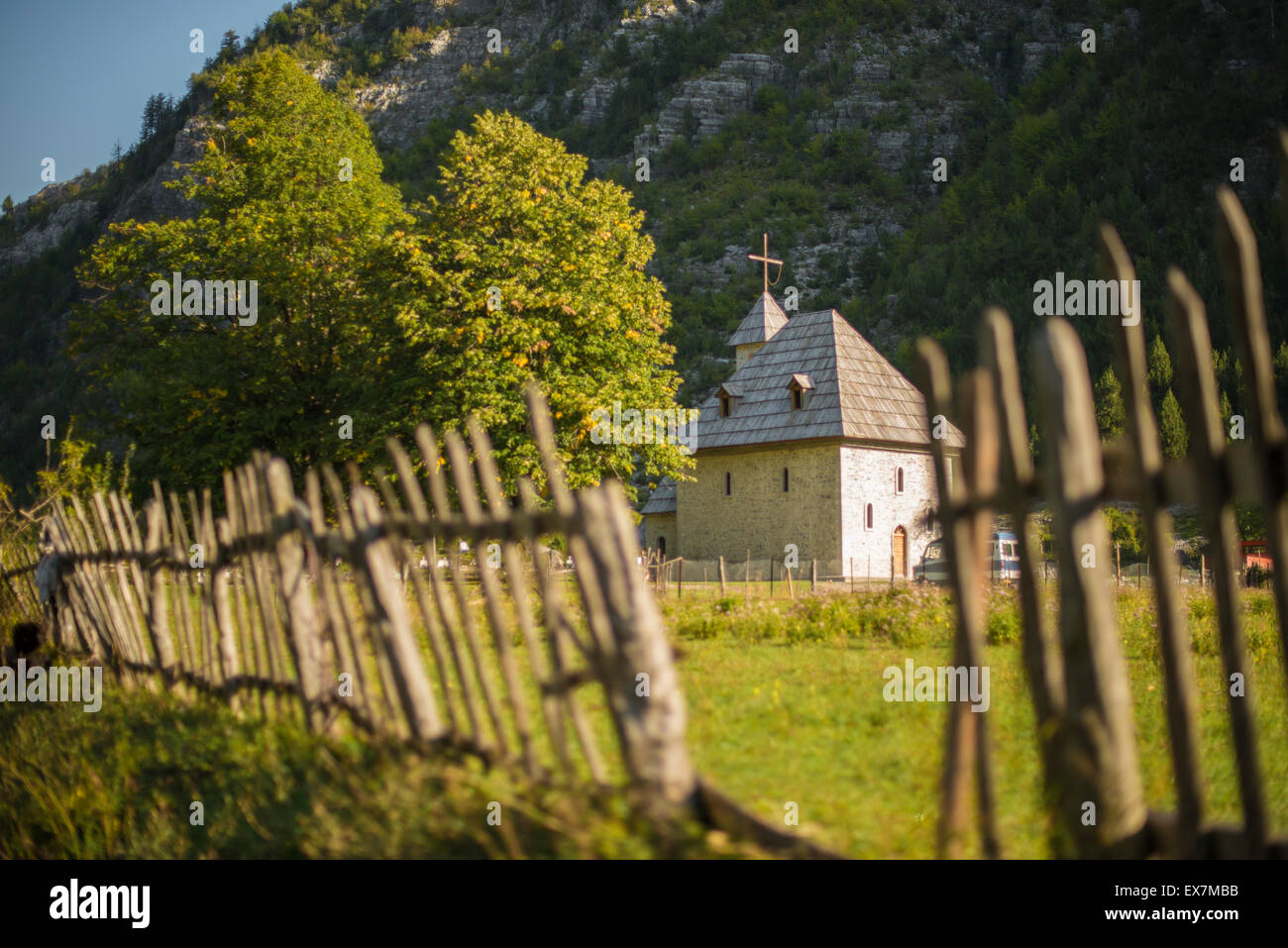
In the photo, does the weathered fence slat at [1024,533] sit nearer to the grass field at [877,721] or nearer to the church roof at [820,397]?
the grass field at [877,721]

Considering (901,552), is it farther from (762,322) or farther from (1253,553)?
(762,322)

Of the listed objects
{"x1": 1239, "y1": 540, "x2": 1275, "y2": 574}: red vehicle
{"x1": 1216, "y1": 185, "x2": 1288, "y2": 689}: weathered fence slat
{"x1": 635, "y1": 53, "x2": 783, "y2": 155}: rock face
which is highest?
{"x1": 635, "y1": 53, "x2": 783, "y2": 155}: rock face

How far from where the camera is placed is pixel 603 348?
26203 millimetres

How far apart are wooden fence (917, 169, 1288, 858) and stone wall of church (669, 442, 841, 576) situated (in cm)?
3429

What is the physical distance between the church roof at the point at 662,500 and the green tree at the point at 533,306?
647 inches

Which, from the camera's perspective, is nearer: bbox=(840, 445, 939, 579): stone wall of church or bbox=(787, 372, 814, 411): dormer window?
bbox=(840, 445, 939, 579): stone wall of church

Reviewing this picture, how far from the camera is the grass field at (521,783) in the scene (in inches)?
174

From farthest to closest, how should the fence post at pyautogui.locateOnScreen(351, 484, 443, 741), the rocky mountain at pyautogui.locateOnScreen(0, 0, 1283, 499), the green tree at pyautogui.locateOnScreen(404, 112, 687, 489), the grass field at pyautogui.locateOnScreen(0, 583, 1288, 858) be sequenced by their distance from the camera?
the rocky mountain at pyautogui.locateOnScreen(0, 0, 1283, 499), the green tree at pyautogui.locateOnScreen(404, 112, 687, 489), the fence post at pyautogui.locateOnScreen(351, 484, 443, 741), the grass field at pyautogui.locateOnScreen(0, 583, 1288, 858)

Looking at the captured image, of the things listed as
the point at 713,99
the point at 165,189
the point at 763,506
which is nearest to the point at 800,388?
the point at 763,506

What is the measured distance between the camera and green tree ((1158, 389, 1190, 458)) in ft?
182

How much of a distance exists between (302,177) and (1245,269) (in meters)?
32.2

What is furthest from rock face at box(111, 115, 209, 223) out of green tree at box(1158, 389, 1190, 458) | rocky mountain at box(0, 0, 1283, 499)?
green tree at box(1158, 389, 1190, 458)

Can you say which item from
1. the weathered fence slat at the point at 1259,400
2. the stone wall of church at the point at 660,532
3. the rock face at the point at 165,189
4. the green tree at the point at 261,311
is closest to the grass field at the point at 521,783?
the weathered fence slat at the point at 1259,400

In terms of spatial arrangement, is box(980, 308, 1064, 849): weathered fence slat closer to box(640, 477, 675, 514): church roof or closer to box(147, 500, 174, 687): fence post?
box(147, 500, 174, 687): fence post
